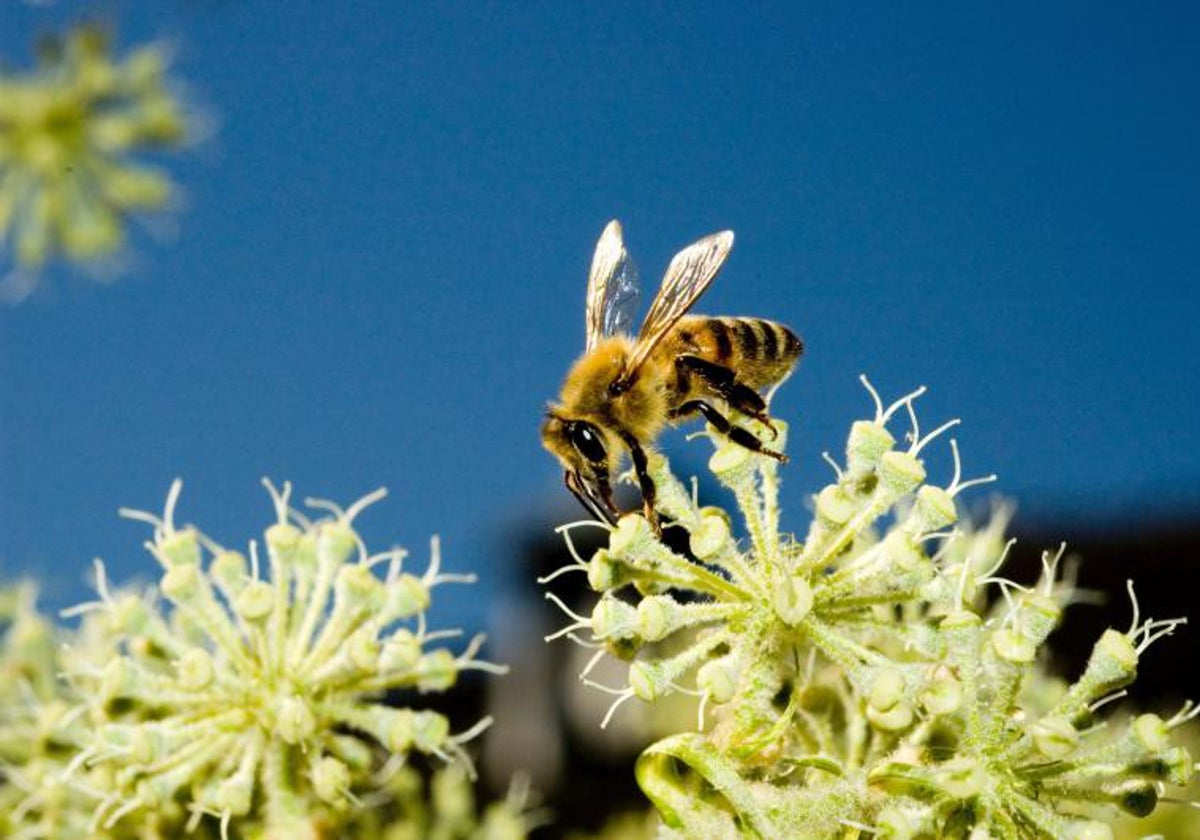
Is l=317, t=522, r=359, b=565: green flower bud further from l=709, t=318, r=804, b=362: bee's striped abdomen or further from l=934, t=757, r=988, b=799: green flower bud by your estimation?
l=934, t=757, r=988, b=799: green flower bud

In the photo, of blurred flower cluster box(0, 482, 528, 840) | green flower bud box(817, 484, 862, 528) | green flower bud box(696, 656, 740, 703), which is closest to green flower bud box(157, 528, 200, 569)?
blurred flower cluster box(0, 482, 528, 840)

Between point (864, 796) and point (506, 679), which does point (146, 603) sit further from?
point (506, 679)

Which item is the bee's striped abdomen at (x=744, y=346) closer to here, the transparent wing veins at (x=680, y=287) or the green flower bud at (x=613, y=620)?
the transparent wing veins at (x=680, y=287)

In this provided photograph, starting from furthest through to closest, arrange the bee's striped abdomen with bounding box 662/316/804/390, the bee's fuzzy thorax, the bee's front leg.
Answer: the bee's striped abdomen with bounding box 662/316/804/390 → the bee's fuzzy thorax → the bee's front leg

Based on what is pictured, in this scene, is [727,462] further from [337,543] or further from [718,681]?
[337,543]

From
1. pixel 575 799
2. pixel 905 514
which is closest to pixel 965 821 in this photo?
pixel 905 514

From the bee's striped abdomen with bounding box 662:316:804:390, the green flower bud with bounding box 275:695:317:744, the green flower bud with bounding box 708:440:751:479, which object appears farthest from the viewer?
the bee's striped abdomen with bounding box 662:316:804:390

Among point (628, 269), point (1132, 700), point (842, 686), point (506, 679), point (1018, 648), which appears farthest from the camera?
point (506, 679)

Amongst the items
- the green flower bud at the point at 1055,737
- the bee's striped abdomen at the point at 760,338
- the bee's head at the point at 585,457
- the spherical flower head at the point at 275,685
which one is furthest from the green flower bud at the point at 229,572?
the green flower bud at the point at 1055,737
